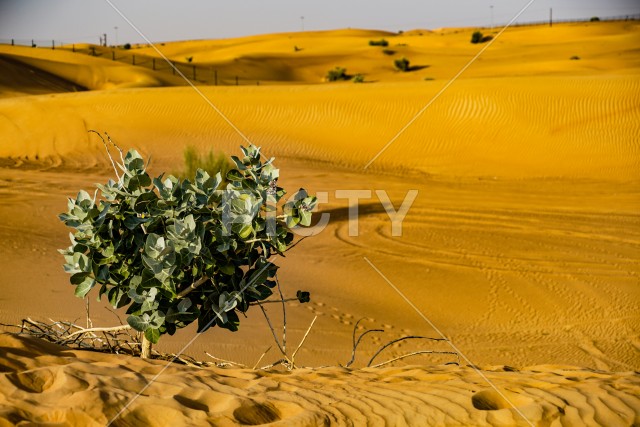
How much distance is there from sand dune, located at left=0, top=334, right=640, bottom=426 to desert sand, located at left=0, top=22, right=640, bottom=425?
14 millimetres

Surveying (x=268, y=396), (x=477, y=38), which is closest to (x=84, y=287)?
(x=268, y=396)

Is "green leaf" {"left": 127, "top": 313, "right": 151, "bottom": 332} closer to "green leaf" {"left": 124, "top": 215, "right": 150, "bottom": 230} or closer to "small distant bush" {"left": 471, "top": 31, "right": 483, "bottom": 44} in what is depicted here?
"green leaf" {"left": 124, "top": 215, "right": 150, "bottom": 230}

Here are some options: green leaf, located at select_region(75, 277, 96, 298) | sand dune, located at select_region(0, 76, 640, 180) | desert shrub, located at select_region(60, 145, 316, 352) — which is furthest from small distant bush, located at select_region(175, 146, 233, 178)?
green leaf, located at select_region(75, 277, 96, 298)

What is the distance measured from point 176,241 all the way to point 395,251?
6812 millimetres

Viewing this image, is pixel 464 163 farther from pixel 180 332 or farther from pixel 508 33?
pixel 508 33

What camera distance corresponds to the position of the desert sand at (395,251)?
3.17m

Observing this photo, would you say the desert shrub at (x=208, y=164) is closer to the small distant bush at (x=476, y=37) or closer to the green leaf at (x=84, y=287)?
the green leaf at (x=84, y=287)

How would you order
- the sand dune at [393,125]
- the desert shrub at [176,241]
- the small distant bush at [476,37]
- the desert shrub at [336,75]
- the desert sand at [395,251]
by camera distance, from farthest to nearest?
the small distant bush at [476,37], the desert shrub at [336,75], the sand dune at [393,125], the desert shrub at [176,241], the desert sand at [395,251]

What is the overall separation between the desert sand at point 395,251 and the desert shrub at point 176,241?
1.74 feet

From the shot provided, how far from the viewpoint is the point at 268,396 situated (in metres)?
3.27

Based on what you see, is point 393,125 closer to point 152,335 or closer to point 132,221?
point 132,221

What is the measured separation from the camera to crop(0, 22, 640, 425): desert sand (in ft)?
10.4

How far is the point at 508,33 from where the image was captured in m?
67.0

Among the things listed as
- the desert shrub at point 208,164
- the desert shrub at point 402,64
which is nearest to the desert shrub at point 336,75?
the desert shrub at point 402,64
